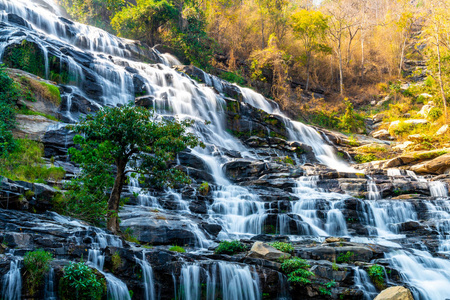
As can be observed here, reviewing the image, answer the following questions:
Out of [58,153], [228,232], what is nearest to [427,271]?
[228,232]

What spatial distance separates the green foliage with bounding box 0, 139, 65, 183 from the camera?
11648 mm

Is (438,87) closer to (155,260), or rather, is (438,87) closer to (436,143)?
(436,143)

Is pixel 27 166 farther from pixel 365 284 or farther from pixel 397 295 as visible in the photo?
pixel 397 295

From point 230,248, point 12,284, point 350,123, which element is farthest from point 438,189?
point 12,284

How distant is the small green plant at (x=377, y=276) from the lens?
30.8 ft

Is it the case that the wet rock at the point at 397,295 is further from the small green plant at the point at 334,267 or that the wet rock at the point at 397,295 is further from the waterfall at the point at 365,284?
the small green plant at the point at 334,267

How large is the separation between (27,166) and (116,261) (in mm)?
6438

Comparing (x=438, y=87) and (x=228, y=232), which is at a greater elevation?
(x=438, y=87)

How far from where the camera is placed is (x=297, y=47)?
43.3 meters

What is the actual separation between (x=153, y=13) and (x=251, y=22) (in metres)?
12.6

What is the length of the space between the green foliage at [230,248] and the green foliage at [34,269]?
513 cm

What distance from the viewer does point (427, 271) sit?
1041cm

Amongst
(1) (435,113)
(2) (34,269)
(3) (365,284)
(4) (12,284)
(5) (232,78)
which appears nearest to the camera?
(4) (12,284)

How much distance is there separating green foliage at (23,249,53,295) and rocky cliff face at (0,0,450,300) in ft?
0.90
